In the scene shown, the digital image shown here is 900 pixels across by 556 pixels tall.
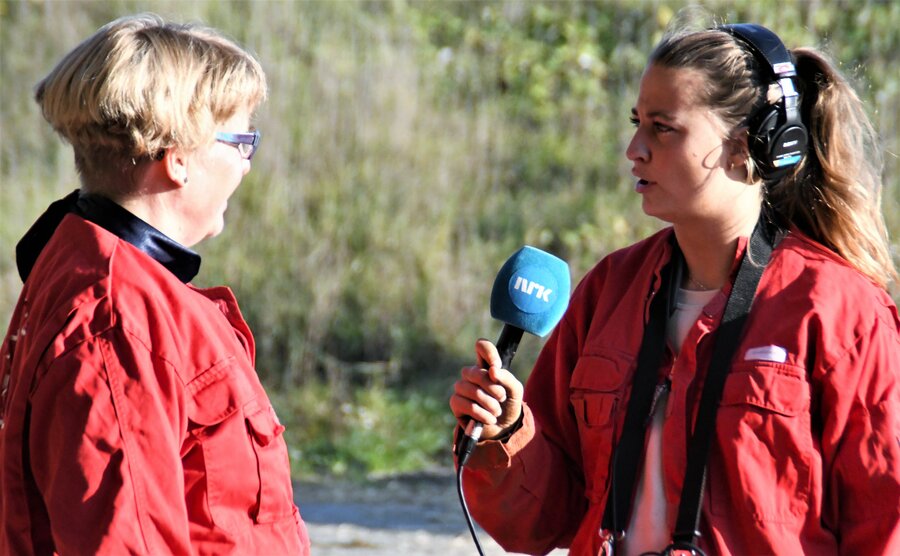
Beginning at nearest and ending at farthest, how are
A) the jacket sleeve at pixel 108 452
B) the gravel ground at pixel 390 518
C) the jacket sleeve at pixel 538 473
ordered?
the jacket sleeve at pixel 108 452
the jacket sleeve at pixel 538 473
the gravel ground at pixel 390 518

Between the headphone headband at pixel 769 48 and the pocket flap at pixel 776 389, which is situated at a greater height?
the headphone headband at pixel 769 48

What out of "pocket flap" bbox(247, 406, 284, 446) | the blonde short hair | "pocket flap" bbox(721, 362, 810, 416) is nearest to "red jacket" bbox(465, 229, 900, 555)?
"pocket flap" bbox(721, 362, 810, 416)

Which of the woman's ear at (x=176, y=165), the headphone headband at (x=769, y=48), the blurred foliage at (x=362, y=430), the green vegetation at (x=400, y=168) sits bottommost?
the blurred foliage at (x=362, y=430)

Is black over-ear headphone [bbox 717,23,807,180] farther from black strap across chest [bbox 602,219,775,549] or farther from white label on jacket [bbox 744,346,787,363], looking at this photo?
white label on jacket [bbox 744,346,787,363]

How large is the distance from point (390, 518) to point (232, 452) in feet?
13.8

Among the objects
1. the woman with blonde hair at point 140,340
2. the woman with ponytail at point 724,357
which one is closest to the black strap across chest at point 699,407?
the woman with ponytail at point 724,357

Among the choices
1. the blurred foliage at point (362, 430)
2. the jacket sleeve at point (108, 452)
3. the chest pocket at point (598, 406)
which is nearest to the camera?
the jacket sleeve at point (108, 452)

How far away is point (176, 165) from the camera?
245cm

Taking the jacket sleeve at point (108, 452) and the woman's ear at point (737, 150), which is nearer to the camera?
the jacket sleeve at point (108, 452)

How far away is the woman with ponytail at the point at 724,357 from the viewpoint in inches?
99.0

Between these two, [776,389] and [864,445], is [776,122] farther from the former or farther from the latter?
[864,445]

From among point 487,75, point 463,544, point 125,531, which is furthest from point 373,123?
point 125,531

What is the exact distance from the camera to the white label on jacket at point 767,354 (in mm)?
2566

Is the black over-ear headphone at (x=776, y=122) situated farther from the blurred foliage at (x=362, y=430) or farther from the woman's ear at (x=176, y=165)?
the blurred foliage at (x=362, y=430)
